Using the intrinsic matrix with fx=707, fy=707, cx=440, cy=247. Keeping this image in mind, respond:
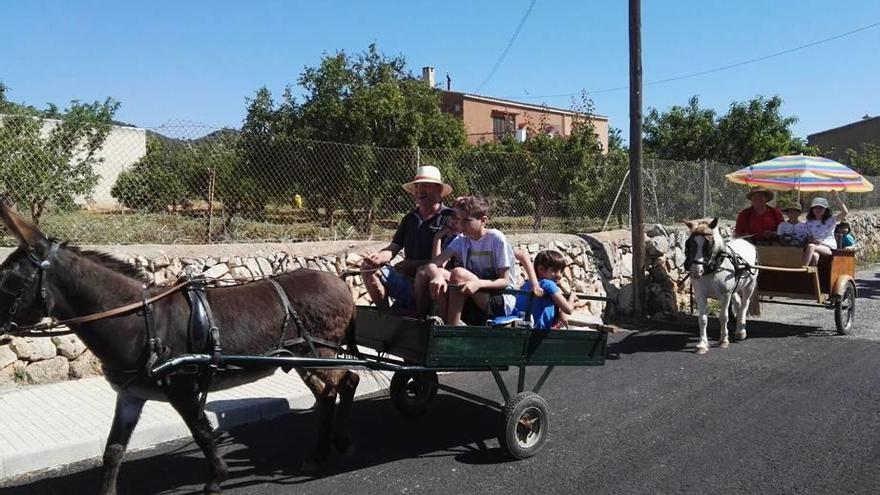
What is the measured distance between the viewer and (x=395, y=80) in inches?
630

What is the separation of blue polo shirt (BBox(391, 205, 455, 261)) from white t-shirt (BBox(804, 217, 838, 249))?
7.19 metres

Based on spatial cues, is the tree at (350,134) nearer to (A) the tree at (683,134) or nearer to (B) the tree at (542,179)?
Answer: (B) the tree at (542,179)

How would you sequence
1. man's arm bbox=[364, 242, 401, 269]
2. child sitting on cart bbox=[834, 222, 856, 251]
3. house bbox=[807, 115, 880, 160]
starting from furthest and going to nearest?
house bbox=[807, 115, 880, 160] < child sitting on cart bbox=[834, 222, 856, 251] < man's arm bbox=[364, 242, 401, 269]

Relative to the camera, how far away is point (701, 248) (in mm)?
9227

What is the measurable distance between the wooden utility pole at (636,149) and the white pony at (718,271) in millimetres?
1801

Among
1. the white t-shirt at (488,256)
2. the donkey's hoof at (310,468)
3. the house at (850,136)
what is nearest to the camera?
the donkey's hoof at (310,468)

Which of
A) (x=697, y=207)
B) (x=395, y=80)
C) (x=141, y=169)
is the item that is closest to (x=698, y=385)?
(x=141, y=169)

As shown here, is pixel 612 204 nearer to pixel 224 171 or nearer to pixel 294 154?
pixel 294 154

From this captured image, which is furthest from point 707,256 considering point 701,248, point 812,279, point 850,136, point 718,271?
point 850,136

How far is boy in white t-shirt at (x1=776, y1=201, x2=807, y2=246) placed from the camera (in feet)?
35.3

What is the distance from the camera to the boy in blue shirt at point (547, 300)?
18.3 ft

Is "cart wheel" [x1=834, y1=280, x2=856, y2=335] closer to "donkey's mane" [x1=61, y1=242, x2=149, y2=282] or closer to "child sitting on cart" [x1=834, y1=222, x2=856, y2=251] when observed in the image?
"child sitting on cart" [x1=834, y1=222, x2=856, y2=251]

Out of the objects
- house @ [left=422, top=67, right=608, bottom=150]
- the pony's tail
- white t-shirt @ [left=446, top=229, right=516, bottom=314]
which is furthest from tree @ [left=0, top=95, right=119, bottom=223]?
house @ [left=422, top=67, right=608, bottom=150]

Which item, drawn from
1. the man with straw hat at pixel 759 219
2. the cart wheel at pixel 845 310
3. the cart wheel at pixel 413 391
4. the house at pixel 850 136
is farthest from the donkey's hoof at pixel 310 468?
the house at pixel 850 136
